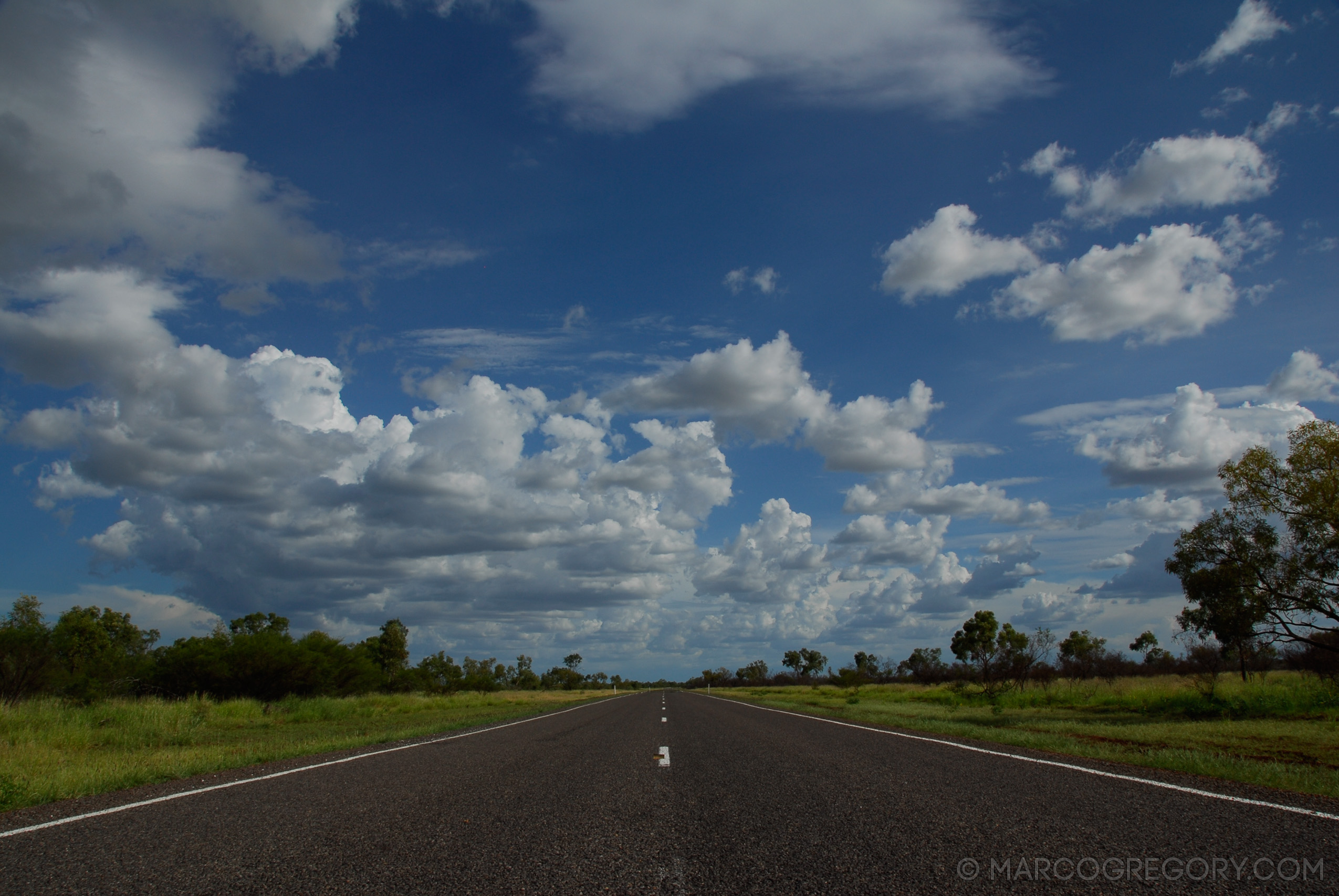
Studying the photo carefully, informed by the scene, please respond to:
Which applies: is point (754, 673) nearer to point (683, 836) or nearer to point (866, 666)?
point (866, 666)

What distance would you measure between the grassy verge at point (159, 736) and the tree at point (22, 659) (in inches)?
247

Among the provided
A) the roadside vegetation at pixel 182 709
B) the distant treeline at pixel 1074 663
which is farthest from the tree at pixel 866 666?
the roadside vegetation at pixel 182 709

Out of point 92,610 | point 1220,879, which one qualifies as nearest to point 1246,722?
point 1220,879

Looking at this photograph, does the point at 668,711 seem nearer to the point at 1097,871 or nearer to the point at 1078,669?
the point at 1097,871

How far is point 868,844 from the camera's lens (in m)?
4.59

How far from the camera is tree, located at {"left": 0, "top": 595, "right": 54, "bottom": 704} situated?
24.4 meters

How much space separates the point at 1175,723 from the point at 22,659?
3790 centimetres

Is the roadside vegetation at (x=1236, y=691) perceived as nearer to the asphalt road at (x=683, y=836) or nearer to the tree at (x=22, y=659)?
the asphalt road at (x=683, y=836)

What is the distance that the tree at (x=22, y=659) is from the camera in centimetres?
2436

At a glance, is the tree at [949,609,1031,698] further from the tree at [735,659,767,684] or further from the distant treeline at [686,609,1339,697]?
the tree at [735,659,767,684]

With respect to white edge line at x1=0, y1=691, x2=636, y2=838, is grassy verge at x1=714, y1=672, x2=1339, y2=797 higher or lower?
lower

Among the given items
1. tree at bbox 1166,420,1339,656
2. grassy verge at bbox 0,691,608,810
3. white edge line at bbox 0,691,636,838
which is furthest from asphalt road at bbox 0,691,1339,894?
tree at bbox 1166,420,1339,656

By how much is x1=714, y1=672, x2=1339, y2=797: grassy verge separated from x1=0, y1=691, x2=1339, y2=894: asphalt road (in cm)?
219

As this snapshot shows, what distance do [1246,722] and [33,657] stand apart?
39.4 m
